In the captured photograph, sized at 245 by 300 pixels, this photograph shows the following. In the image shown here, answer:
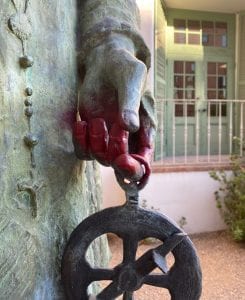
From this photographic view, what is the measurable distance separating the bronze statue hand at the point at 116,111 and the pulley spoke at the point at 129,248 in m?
0.10

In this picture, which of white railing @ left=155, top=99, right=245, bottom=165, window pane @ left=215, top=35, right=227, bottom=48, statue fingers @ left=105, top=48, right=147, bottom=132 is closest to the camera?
statue fingers @ left=105, top=48, right=147, bottom=132

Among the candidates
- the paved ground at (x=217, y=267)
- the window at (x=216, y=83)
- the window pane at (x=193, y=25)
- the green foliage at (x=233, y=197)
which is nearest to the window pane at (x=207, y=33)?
the window pane at (x=193, y=25)

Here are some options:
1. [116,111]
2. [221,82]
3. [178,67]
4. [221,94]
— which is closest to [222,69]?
[221,82]

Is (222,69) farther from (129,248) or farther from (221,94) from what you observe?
(129,248)

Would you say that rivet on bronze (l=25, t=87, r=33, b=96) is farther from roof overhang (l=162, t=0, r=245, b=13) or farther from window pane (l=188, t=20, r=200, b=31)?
window pane (l=188, t=20, r=200, b=31)

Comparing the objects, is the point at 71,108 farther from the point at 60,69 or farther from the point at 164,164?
the point at 164,164

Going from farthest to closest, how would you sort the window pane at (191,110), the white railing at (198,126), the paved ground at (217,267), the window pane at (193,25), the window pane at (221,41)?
the window pane at (221,41) < the window pane at (191,110) < the window pane at (193,25) < the white railing at (198,126) < the paved ground at (217,267)

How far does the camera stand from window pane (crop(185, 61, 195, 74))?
27.6 feet

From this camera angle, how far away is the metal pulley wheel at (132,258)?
82 cm

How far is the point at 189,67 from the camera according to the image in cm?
845

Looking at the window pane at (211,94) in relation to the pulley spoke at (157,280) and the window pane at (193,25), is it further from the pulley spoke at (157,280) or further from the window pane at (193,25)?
the pulley spoke at (157,280)

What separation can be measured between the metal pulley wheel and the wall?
5.68m

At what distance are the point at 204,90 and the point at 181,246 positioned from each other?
7837 mm

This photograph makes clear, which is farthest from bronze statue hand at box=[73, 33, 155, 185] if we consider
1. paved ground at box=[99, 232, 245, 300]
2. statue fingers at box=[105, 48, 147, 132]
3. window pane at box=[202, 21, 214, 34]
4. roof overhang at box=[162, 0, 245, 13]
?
window pane at box=[202, 21, 214, 34]
